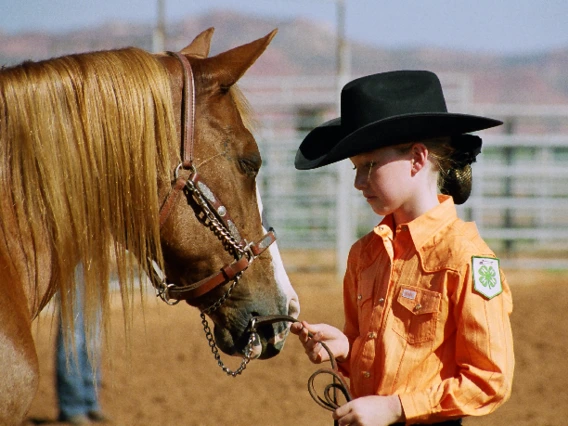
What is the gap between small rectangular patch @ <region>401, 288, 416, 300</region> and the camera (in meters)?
2.01

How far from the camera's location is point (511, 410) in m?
5.16

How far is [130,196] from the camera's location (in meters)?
2.11

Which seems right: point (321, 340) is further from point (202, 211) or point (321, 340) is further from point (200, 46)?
point (200, 46)

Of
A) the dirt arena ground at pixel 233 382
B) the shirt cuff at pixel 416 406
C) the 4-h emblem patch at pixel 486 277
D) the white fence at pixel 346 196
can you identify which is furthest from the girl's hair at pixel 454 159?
the white fence at pixel 346 196

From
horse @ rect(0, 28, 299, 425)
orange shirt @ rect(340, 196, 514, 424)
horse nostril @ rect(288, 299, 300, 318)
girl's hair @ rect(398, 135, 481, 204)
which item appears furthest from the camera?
horse nostril @ rect(288, 299, 300, 318)

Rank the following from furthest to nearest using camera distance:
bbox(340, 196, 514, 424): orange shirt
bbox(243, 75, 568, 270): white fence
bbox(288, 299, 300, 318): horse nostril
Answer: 1. bbox(243, 75, 568, 270): white fence
2. bbox(288, 299, 300, 318): horse nostril
3. bbox(340, 196, 514, 424): orange shirt

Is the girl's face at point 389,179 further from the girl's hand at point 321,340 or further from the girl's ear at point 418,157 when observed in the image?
the girl's hand at point 321,340

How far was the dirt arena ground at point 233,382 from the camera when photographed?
503 centimetres

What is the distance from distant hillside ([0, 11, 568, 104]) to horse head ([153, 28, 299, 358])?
59.3 metres

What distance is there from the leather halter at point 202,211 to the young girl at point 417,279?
266 millimetres

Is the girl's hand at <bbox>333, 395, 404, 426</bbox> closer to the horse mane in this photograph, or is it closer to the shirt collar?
the shirt collar

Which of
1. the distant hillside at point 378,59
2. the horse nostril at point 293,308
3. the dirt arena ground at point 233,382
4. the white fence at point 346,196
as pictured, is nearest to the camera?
the horse nostril at point 293,308

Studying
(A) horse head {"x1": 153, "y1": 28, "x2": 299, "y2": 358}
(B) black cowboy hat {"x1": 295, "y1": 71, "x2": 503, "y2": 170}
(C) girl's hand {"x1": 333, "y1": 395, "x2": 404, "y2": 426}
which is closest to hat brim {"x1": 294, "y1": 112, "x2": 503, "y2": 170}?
(B) black cowboy hat {"x1": 295, "y1": 71, "x2": 503, "y2": 170}

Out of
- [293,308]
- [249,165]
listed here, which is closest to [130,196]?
[249,165]
